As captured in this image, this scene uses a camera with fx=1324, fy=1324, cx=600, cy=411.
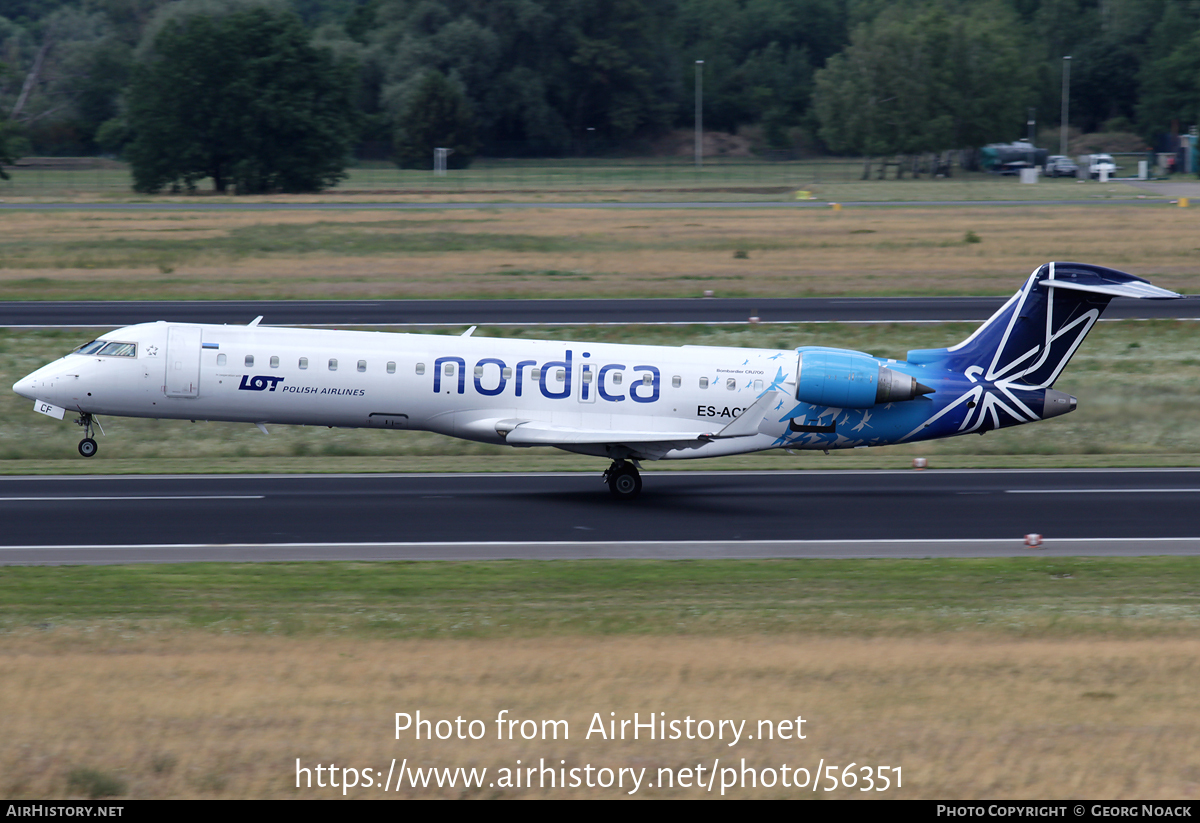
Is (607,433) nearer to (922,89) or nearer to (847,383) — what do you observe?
(847,383)

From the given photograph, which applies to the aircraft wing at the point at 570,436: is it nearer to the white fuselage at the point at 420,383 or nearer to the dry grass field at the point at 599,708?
the white fuselage at the point at 420,383

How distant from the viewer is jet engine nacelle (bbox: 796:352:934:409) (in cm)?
2712

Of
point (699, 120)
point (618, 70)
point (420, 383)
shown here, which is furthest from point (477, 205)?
point (618, 70)

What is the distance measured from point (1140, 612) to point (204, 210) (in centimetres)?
7781

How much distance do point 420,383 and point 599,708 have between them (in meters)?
14.0

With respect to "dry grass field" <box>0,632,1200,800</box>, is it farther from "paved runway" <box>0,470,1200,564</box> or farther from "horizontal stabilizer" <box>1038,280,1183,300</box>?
"horizontal stabilizer" <box>1038,280,1183,300</box>

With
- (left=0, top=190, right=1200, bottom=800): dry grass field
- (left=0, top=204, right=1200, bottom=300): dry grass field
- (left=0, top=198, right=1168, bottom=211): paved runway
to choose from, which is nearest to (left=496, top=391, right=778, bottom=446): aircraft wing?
(left=0, top=190, right=1200, bottom=800): dry grass field

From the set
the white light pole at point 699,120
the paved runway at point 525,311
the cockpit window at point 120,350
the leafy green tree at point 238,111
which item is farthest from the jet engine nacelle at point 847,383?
the white light pole at point 699,120

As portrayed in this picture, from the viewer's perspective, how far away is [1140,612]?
758 inches

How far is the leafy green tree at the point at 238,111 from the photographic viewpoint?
104562mm

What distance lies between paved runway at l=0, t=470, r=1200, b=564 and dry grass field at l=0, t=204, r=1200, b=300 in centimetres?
2578

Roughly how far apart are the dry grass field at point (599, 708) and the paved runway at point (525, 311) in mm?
30740
